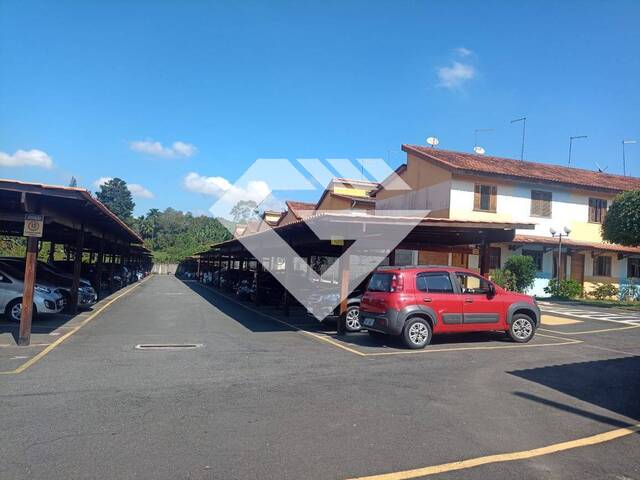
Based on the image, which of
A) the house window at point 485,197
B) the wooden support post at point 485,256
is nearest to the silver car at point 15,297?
the wooden support post at point 485,256

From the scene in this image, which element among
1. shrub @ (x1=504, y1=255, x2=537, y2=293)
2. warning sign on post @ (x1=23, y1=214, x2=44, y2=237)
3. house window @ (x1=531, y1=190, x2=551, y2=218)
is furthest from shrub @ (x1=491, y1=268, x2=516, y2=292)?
warning sign on post @ (x1=23, y1=214, x2=44, y2=237)

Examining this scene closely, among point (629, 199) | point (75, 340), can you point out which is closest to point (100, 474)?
point (75, 340)

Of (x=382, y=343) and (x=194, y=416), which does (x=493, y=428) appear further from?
(x=382, y=343)

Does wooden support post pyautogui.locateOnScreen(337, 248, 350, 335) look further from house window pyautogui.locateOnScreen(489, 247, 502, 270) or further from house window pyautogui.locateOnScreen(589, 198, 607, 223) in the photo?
house window pyautogui.locateOnScreen(589, 198, 607, 223)

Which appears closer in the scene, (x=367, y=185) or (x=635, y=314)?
(x=635, y=314)

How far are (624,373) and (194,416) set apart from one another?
23.0 feet

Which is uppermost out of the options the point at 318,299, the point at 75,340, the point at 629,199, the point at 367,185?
the point at 367,185

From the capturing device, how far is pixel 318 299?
14000 mm

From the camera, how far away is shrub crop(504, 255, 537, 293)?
77.4 feet

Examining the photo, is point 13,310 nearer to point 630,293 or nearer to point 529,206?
point 529,206

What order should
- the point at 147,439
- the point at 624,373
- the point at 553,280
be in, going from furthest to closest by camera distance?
the point at 553,280
the point at 624,373
the point at 147,439

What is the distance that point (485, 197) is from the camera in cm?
2498

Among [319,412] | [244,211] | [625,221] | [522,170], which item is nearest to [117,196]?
[244,211]

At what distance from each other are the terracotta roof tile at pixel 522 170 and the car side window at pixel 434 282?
48.7 feet
